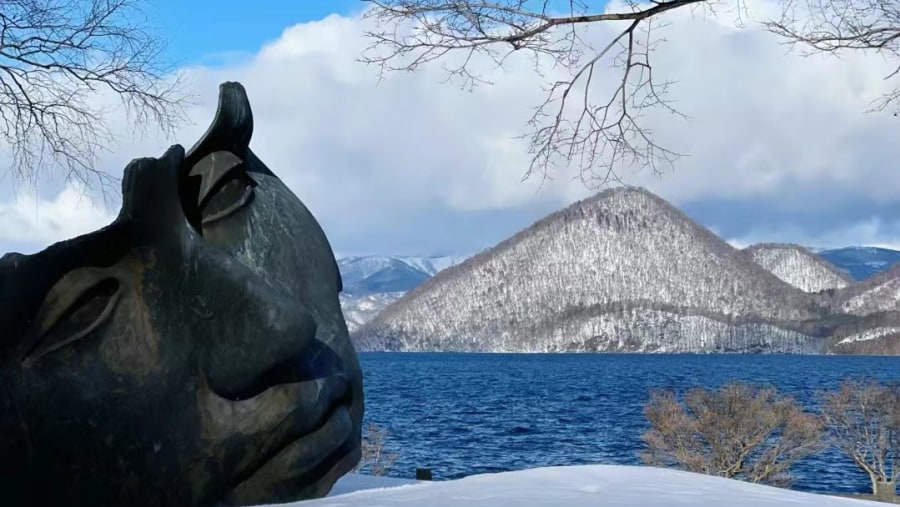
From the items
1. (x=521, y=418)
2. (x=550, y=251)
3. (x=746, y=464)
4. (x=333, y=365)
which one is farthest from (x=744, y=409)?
(x=550, y=251)

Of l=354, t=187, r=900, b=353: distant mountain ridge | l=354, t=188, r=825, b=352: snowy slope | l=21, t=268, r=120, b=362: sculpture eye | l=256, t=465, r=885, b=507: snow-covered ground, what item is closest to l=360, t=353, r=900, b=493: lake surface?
l=256, t=465, r=885, b=507: snow-covered ground

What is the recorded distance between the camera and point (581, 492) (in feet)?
22.8

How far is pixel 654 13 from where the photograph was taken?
24.4 ft

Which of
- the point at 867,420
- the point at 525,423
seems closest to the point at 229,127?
Result: the point at 867,420

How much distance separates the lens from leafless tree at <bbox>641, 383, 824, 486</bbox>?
29.7 meters

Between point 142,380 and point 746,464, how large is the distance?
2831cm

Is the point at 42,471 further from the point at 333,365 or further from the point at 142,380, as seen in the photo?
the point at 333,365

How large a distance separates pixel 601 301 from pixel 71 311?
17417 centimetres

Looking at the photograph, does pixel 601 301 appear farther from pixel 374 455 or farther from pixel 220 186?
pixel 220 186

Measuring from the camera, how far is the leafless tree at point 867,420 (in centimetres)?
3088

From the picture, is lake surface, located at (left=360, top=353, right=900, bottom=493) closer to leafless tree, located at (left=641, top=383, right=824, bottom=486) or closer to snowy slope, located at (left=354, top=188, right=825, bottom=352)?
leafless tree, located at (left=641, top=383, right=824, bottom=486)

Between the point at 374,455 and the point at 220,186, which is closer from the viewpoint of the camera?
the point at 220,186

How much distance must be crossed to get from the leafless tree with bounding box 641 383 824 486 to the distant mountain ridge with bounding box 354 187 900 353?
139357 millimetres

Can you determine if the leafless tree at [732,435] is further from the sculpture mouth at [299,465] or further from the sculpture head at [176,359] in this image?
the sculpture head at [176,359]
